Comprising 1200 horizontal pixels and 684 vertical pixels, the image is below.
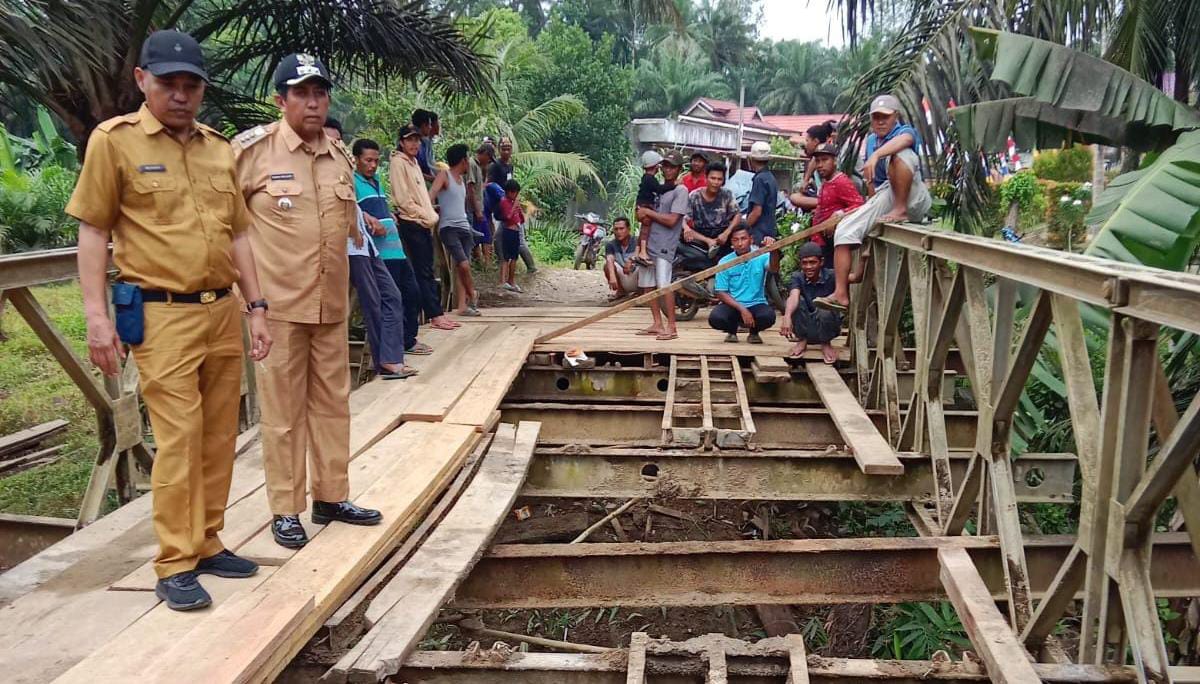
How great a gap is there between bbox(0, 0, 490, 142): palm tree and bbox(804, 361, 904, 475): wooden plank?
455 centimetres

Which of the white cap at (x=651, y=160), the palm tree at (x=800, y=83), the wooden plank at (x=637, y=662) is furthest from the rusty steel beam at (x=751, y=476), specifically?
the palm tree at (x=800, y=83)

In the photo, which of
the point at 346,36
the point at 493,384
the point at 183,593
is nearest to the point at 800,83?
the point at 346,36

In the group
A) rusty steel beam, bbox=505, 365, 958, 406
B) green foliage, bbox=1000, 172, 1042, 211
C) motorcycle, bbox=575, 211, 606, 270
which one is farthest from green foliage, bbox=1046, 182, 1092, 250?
rusty steel beam, bbox=505, 365, 958, 406

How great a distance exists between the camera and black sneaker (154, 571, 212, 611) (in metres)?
2.64

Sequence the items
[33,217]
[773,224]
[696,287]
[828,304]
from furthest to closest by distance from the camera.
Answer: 1. [33,217]
2. [696,287]
3. [773,224]
4. [828,304]

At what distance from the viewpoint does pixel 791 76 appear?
161ft

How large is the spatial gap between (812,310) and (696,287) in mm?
1996

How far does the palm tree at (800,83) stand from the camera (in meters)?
48.9

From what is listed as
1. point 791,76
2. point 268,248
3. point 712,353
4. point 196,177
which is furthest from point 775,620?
point 791,76

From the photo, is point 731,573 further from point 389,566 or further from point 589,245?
point 589,245

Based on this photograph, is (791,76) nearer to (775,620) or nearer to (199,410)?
(775,620)

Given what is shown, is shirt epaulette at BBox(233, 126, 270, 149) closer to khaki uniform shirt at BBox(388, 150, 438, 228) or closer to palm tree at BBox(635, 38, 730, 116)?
khaki uniform shirt at BBox(388, 150, 438, 228)

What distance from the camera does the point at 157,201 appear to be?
8.44 feet

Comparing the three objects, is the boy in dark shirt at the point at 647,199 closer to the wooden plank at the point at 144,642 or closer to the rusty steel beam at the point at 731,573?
the rusty steel beam at the point at 731,573
